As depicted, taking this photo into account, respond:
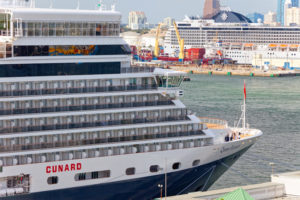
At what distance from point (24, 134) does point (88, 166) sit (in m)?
2.41

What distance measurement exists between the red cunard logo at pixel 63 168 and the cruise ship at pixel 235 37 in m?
107

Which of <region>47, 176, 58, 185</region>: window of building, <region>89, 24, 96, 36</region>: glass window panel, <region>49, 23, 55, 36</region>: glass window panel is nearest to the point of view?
<region>47, 176, 58, 185</region>: window of building

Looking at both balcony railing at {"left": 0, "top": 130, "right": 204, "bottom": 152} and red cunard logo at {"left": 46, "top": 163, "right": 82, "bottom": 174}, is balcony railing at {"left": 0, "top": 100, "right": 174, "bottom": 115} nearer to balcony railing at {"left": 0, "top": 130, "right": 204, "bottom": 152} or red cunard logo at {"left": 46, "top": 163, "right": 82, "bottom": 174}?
balcony railing at {"left": 0, "top": 130, "right": 204, "bottom": 152}

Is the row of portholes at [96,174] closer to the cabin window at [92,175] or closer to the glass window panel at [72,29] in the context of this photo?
the cabin window at [92,175]

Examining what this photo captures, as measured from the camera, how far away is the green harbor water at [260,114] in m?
32.6

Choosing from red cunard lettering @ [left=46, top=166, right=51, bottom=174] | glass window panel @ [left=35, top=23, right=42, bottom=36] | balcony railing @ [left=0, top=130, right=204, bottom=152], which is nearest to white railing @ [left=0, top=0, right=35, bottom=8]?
glass window panel @ [left=35, top=23, right=42, bottom=36]

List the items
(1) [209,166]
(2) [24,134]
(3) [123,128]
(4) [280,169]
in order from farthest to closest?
(4) [280,169], (1) [209,166], (3) [123,128], (2) [24,134]

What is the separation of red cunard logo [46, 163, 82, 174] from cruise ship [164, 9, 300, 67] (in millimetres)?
106934

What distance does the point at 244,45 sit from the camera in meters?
133

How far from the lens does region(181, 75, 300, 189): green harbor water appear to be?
32625mm

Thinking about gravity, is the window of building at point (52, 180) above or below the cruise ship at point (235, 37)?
below

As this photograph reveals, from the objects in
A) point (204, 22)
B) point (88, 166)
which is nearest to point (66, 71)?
point (88, 166)

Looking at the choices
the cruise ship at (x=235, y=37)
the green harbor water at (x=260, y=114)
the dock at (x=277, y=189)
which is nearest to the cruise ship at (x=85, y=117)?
the dock at (x=277, y=189)

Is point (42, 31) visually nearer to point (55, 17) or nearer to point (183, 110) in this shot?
point (55, 17)
